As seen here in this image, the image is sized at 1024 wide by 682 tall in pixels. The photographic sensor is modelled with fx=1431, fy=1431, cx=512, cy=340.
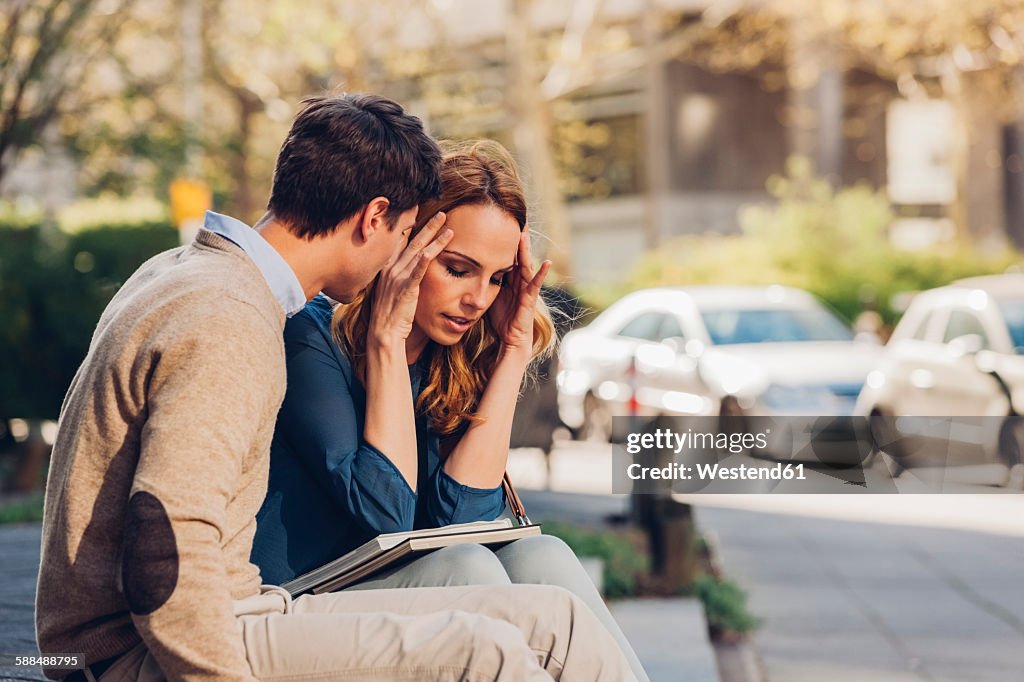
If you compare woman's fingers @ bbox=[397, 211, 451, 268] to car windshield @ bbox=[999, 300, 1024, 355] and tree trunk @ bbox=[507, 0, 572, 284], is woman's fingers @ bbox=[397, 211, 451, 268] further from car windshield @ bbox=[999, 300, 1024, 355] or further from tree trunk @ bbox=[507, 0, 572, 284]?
tree trunk @ bbox=[507, 0, 572, 284]

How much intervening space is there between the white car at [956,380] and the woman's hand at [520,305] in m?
8.59

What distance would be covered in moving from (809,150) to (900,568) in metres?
24.0

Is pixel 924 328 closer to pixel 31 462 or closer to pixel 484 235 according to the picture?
pixel 31 462

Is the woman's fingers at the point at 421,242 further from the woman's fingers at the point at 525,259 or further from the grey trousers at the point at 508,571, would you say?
the grey trousers at the point at 508,571

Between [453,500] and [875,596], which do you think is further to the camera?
[875,596]

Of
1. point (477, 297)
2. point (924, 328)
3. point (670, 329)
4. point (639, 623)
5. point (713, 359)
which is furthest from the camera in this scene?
point (670, 329)

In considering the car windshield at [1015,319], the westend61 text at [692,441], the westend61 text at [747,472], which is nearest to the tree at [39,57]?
the westend61 text at [692,441]

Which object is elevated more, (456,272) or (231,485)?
(456,272)

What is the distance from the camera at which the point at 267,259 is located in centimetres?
244

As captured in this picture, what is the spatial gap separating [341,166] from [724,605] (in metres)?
4.50

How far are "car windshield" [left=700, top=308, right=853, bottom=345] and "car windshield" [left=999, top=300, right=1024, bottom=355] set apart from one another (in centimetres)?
220

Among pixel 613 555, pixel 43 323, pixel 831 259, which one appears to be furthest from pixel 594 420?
pixel 831 259

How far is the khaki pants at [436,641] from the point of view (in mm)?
2244

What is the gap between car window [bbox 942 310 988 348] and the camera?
1177cm
